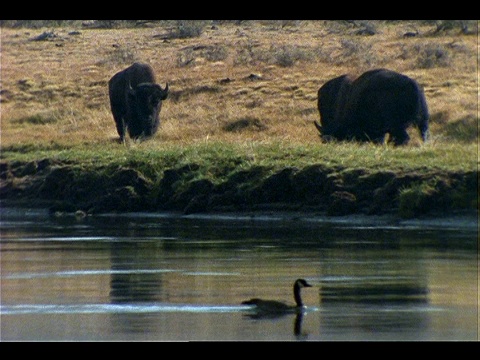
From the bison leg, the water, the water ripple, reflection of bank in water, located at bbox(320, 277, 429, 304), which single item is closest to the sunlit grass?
the bison leg

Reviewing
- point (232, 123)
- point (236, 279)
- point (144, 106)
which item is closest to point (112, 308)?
point (236, 279)

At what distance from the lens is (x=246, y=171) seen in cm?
3459

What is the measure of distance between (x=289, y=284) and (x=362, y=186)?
8.01 meters

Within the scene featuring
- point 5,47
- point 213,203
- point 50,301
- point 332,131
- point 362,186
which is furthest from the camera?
point 5,47

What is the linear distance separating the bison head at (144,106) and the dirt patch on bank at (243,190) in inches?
185

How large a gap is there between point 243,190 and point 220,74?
14783 mm

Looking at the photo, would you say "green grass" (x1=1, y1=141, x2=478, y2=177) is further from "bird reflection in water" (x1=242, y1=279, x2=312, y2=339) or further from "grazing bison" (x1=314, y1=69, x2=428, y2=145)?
"bird reflection in water" (x1=242, y1=279, x2=312, y2=339)

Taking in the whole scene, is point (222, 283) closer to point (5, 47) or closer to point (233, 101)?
point (233, 101)

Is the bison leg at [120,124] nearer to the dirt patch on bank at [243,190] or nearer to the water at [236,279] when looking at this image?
the dirt patch on bank at [243,190]

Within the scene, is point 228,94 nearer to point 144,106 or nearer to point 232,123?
point 144,106

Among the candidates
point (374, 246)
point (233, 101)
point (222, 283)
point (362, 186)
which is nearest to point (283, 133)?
point (233, 101)

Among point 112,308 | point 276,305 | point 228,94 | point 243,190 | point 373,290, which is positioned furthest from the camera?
point 228,94

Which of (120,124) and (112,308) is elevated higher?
(120,124)

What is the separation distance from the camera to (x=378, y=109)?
126ft
